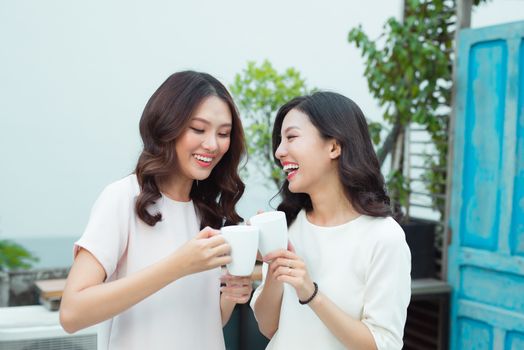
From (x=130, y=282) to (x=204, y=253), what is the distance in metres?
0.15

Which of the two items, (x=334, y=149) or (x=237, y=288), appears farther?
(x=334, y=149)

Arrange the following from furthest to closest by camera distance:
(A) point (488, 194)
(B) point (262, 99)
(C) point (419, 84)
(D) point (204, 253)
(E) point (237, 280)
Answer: (B) point (262, 99)
(C) point (419, 84)
(A) point (488, 194)
(E) point (237, 280)
(D) point (204, 253)

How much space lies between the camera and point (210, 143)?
1.27 metres

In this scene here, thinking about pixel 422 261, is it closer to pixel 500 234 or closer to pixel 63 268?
pixel 500 234

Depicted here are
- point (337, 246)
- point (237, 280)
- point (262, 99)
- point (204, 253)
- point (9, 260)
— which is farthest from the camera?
point (9, 260)

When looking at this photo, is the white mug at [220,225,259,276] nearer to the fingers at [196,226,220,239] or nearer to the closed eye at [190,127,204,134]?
the fingers at [196,226,220,239]

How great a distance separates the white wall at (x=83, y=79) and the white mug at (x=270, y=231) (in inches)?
87.5

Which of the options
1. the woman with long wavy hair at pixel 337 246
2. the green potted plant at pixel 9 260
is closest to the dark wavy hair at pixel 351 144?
the woman with long wavy hair at pixel 337 246

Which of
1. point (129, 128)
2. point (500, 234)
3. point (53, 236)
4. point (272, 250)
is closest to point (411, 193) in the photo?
point (500, 234)

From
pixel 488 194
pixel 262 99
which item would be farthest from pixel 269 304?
pixel 262 99

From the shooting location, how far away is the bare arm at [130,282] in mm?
1110

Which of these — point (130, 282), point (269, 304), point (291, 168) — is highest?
point (291, 168)

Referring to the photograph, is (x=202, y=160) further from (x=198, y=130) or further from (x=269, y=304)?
(x=269, y=304)

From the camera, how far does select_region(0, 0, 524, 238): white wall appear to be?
3312mm
